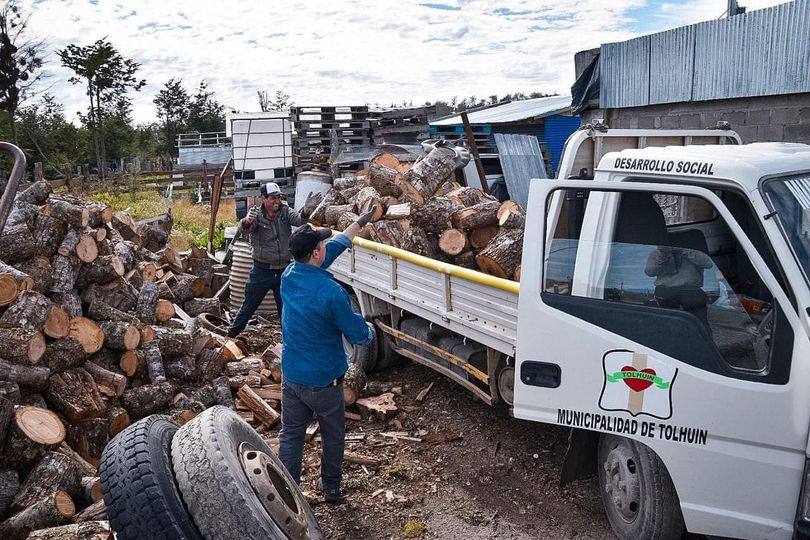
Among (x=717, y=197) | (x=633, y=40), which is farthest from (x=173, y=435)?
(x=633, y=40)

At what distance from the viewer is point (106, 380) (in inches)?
228

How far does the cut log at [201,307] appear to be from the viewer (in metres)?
9.21

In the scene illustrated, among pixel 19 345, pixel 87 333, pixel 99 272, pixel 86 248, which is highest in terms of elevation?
pixel 86 248

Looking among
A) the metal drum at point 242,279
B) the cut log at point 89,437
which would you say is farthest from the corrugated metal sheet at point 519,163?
the cut log at point 89,437

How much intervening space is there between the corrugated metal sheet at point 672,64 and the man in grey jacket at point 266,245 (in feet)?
16.8

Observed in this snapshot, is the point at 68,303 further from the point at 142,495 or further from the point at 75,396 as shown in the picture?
the point at 142,495

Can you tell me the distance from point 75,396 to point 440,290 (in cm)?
283

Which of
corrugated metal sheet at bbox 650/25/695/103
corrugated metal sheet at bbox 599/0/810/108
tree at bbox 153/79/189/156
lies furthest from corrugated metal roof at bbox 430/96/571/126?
tree at bbox 153/79/189/156

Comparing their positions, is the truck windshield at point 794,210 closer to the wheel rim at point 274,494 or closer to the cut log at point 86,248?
the wheel rim at point 274,494

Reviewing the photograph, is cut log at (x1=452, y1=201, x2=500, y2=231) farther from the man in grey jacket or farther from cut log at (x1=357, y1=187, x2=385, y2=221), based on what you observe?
the man in grey jacket

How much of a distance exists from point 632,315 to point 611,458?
952mm

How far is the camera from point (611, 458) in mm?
3971

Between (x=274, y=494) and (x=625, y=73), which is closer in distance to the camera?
(x=274, y=494)

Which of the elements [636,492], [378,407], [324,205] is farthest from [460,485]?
[324,205]
